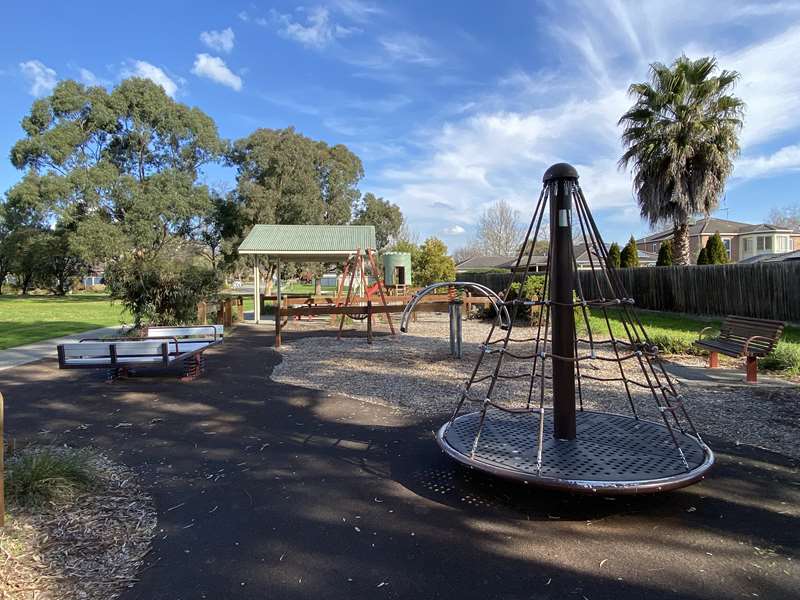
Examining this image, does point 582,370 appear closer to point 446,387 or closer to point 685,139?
point 446,387

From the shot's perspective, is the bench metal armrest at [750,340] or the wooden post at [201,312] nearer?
the bench metal armrest at [750,340]

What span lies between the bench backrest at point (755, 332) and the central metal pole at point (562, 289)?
4580 millimetres

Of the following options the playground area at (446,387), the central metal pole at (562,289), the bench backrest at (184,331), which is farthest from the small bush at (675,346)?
the bench backrest at (184,331)

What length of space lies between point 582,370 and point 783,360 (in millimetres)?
2900

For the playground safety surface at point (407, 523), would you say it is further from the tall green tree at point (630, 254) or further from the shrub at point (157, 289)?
the tall green tree at point (630, 254)

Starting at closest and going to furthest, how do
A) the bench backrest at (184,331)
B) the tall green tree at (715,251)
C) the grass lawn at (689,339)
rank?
1. the grass lawn at (689,339)
2. the bench backrest at (184,331)
3. the tall green tree at (715,251)

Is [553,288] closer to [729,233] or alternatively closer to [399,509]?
[399,509]

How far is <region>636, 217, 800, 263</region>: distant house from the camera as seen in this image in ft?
151

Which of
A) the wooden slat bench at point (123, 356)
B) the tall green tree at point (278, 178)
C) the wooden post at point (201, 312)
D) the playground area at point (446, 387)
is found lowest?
the playground area at point (446, 387)

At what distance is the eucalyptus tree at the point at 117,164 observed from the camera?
3106cm

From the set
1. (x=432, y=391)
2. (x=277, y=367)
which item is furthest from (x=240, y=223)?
(x=432, y=391)

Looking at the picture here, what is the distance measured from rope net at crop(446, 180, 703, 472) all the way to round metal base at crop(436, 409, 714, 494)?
0.09 meters

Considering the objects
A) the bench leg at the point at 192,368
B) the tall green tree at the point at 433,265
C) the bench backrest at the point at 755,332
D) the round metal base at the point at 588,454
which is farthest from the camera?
the tall green tree at the point at 433,265

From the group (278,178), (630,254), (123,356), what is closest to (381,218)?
(278,178)
